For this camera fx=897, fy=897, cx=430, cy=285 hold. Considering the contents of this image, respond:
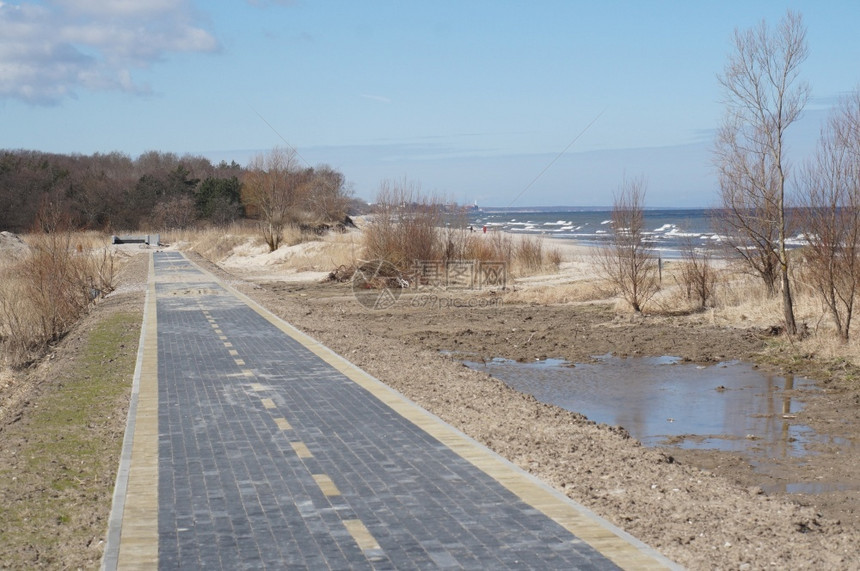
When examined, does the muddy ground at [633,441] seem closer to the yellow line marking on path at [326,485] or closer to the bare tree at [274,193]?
the yellow line marking on path at [326,485]

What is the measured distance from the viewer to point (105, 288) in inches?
1119

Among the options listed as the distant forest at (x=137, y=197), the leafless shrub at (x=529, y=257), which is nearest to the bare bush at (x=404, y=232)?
the leafless shrub at (x=529, y=257)

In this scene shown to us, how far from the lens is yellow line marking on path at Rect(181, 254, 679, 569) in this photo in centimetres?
572

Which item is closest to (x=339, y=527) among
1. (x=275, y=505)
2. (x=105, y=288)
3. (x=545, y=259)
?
(x=275, y=505)

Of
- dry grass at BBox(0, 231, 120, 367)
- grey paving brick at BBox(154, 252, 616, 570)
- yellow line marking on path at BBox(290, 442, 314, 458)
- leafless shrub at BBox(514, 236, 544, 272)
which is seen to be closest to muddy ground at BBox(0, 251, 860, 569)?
grey paving brick at BBox(154, 252, 616, 570)

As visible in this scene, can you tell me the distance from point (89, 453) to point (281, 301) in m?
16.3

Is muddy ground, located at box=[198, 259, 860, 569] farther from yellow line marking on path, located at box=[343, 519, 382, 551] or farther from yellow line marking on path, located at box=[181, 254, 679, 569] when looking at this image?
yellow line marking on path, located at box=[343, 519, 382, 551]

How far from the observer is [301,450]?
8.34m

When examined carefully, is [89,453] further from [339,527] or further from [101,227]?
[101,227]

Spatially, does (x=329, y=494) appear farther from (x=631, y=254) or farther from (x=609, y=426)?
(x=631, y=254)

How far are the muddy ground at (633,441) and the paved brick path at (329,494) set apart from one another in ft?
1.45

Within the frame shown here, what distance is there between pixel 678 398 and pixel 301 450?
6.20m

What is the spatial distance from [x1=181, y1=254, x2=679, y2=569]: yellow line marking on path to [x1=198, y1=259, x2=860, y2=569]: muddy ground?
0.16m

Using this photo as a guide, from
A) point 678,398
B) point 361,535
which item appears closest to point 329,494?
point 361,535
